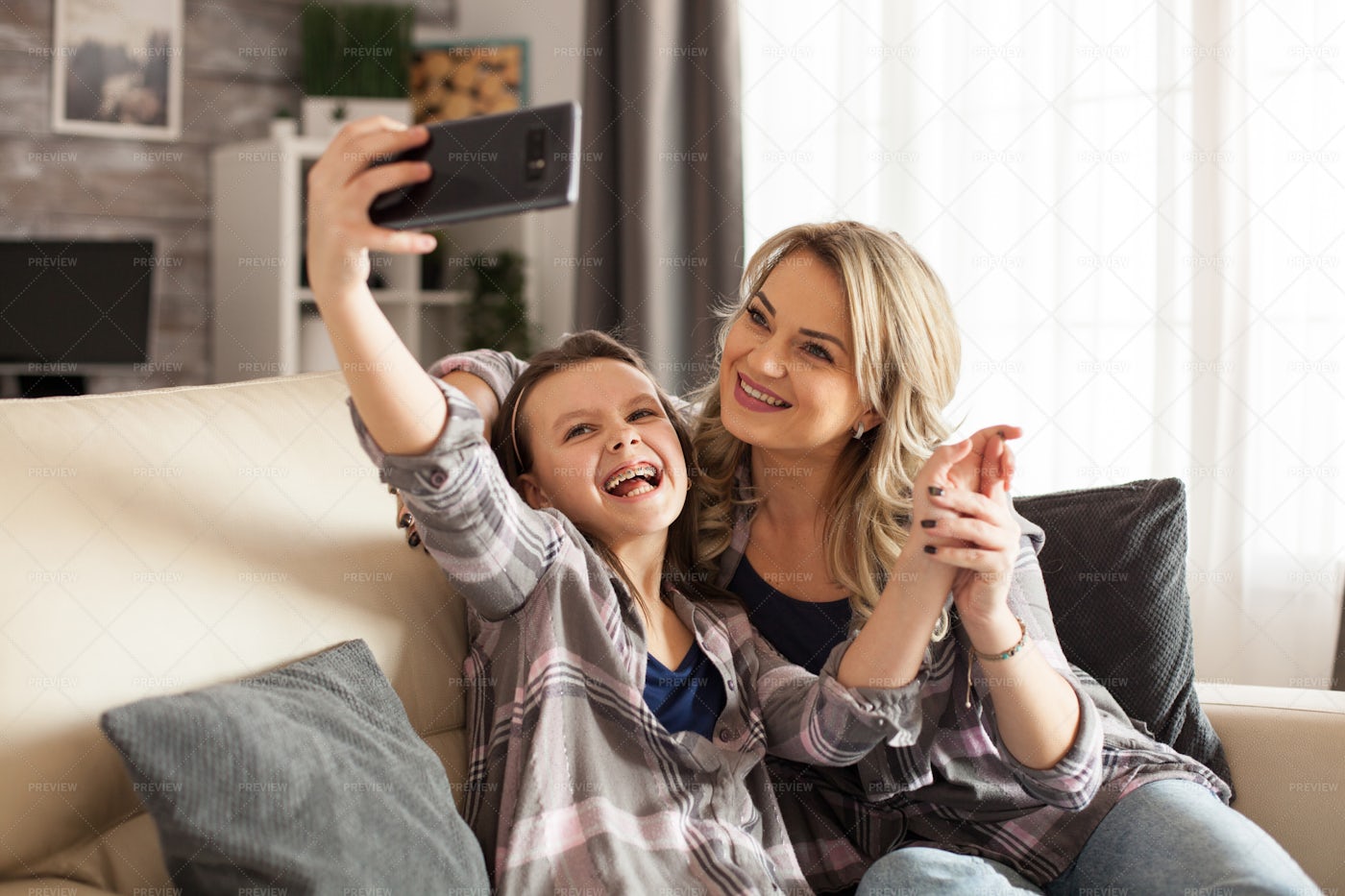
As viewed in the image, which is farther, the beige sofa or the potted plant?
the potted plant

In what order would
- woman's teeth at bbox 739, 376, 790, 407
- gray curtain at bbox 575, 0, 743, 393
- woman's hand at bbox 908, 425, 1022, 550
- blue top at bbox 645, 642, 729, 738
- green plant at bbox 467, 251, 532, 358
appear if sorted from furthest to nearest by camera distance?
1. green plant at bbox 467, 251, 532, 358
2. gray curtain at bbox 575, 0, 743, 393
3. woman's teeth at bbox 739, 376, 790, 407
4. blue top at bbox 645, 642, 729, 738
5. woman's hand at bbox 908, 425, 1022, 550

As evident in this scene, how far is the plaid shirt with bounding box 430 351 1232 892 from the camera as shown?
139cm

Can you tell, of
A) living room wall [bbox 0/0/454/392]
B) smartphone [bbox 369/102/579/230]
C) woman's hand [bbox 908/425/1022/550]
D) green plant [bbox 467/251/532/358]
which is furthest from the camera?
green plant [bbox 467/251/532/358]

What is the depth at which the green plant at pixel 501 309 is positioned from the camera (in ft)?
11.8

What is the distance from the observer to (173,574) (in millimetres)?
1198

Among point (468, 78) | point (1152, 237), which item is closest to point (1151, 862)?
point (1152, 237)

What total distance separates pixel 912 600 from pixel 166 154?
9.95 feet

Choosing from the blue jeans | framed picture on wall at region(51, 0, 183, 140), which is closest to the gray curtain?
framed picture on wall at region(51, 0, 183, 140)

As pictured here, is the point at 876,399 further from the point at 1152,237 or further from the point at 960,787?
the point at 1152,237

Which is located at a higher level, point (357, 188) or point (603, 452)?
point (357, 188)

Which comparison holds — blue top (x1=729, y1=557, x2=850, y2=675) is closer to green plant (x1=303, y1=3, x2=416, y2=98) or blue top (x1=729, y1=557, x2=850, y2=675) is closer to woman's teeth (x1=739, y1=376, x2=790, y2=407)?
woman's teeth (x1=739, y1=376, x2=790, y2=407)

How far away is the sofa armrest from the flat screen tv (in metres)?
2.65

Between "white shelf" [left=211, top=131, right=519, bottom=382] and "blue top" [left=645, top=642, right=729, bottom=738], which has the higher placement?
"white shelf" [left=211, top=131, right=519, bottom=382]

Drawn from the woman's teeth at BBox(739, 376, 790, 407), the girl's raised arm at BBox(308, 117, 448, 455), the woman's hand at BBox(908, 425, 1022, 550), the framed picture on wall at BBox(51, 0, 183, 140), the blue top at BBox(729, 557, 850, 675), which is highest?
the framed picture on wall at BBox(51, 0, 183, 140)
